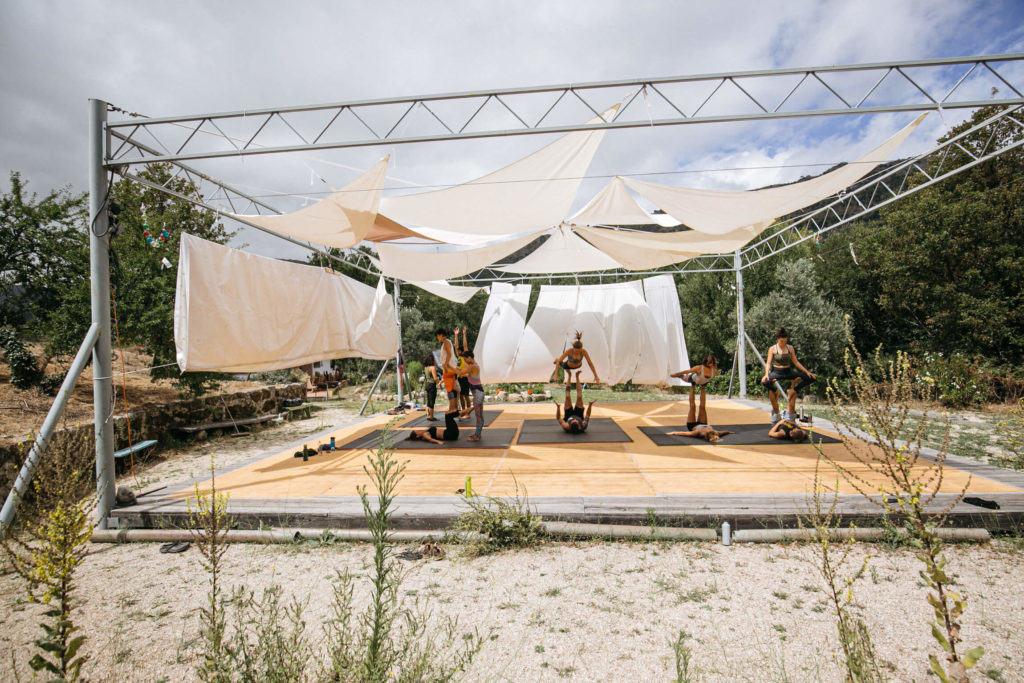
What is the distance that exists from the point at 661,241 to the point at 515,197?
2377 mm

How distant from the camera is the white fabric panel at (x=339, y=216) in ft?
17.6

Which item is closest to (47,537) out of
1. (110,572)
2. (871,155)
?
(110,572)

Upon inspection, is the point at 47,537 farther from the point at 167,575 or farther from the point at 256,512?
the point at 256,512

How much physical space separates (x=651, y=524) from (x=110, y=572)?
4247 millimetres

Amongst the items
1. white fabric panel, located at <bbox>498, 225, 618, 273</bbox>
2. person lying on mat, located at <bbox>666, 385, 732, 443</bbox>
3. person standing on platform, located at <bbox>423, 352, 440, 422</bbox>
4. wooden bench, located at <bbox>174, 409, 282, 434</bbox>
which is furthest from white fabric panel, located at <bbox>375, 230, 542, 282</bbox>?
wooden bench, located at <bbox>174, 409, 282, 434</bbox>

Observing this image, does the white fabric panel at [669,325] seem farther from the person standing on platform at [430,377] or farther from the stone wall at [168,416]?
the stone wall at [168,416]

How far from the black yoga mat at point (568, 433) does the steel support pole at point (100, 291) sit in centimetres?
471

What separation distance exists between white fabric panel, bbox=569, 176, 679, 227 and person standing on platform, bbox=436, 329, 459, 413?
277 centimetres

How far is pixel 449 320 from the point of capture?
22.6 metres

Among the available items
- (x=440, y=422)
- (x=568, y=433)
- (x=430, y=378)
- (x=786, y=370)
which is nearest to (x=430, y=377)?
Result: (x=430, y=378)

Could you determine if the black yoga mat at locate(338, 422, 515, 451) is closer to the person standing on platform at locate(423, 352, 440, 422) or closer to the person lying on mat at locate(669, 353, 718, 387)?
the person standing on platform at locate(423, 352, 440, 422)

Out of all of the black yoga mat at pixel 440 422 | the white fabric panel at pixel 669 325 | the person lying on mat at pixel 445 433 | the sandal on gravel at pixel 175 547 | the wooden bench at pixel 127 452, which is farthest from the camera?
the white fabric panel at pixel 669 325

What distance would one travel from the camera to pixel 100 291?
4.32m

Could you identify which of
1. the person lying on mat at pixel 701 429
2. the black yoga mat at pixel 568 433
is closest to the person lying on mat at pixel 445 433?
the black yoga mat at pixel 568 433
